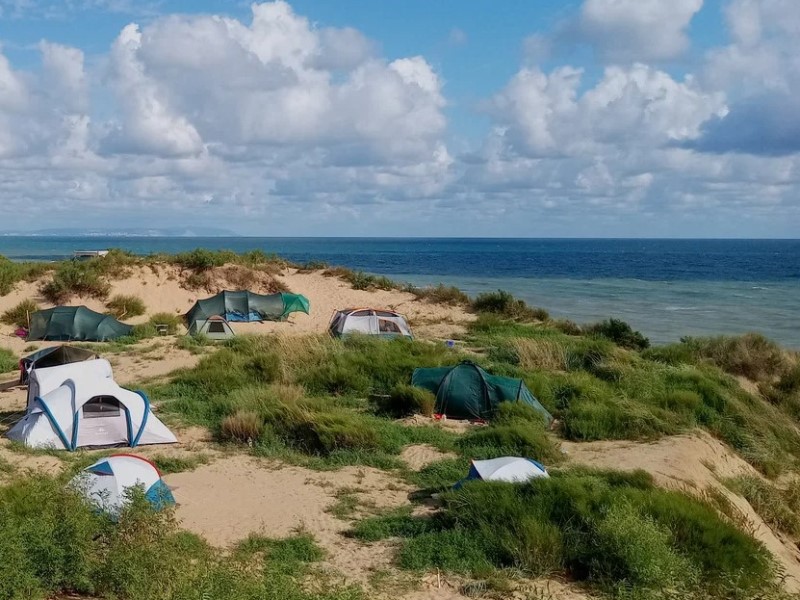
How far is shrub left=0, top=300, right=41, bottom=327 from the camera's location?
25.9 meters

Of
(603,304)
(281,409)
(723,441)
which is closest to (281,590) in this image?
(281,409)

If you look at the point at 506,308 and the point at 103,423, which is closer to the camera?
the point at 103,423

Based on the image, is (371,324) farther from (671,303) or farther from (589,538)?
(671,303)

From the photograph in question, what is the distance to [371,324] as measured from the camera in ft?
73.5

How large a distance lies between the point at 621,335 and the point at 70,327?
18182mm

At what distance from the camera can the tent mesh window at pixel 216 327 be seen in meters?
23.9

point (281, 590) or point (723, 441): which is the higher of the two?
point (281, 590)

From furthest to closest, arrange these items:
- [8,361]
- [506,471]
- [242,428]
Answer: [8,361] < [242,428] < [506,471]

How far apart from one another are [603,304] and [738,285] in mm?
18460

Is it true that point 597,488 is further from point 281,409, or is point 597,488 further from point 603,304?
point 603,304

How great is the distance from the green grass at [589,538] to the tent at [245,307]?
62.0 ft

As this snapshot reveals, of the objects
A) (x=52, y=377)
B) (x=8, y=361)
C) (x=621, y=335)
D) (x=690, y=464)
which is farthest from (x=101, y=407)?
(x=621, y=335)

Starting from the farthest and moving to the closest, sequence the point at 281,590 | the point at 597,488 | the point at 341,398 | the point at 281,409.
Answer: the point at 341,398 → the point at 281,409 → the point at 597,488 → the point at 281,590

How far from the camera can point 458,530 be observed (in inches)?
328
